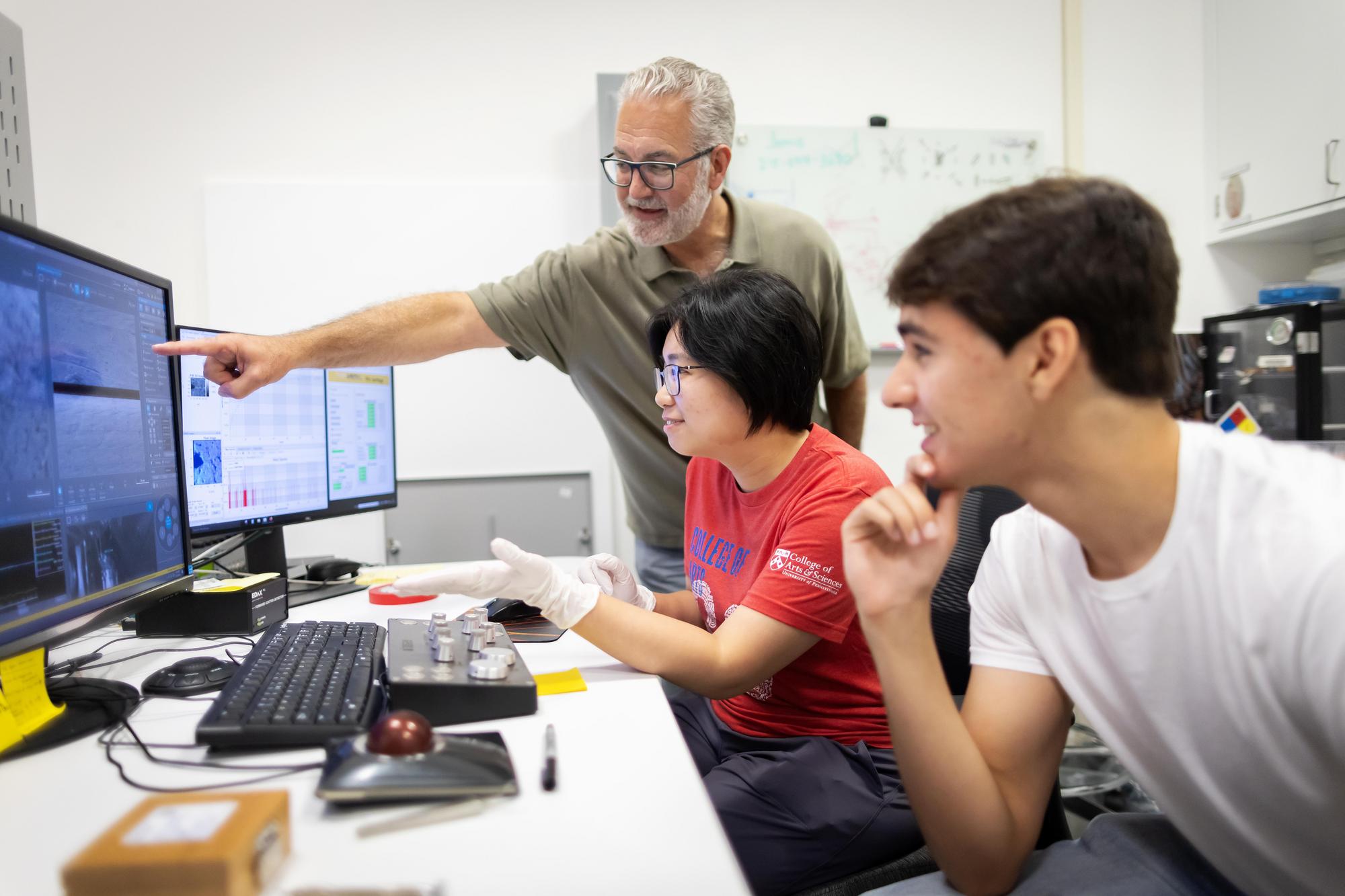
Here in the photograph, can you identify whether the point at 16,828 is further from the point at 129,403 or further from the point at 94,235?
the point at 94,235

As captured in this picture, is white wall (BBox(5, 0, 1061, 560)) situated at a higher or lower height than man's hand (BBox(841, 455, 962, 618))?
higher

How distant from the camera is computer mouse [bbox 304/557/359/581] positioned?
165cm

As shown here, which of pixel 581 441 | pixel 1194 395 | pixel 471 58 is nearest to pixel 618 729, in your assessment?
pixel 581 441

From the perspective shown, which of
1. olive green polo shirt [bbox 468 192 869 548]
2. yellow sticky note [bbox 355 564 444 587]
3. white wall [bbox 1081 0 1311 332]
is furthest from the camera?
white wall [bbox 1081 0 1311 332]

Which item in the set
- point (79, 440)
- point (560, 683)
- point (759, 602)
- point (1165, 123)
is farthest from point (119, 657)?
point (1165, 123)

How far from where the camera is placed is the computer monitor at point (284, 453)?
1402 millimetres

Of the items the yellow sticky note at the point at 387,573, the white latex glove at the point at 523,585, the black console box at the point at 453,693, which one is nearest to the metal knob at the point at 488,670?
the black console box at the point at 453,693

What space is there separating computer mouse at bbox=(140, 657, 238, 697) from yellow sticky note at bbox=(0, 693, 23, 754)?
5.9 inches

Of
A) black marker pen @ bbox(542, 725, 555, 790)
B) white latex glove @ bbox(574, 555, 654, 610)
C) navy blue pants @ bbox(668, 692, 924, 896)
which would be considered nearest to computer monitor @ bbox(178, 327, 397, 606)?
white latex glove @ bbox(574, 555, 654, 610)

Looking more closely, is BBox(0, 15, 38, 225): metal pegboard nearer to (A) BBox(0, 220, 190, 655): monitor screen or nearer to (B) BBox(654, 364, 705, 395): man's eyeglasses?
(A) BBox(0, 220, 190, 655): monitor screen

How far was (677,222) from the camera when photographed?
1725 millimetres

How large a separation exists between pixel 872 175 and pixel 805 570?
2188 mm

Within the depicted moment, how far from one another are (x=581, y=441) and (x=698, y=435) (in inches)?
61.5

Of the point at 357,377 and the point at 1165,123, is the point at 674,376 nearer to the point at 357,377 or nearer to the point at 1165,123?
the point at 357,377
